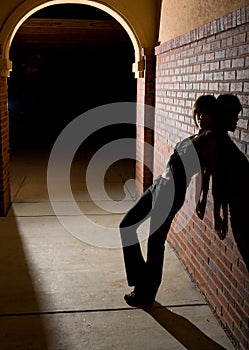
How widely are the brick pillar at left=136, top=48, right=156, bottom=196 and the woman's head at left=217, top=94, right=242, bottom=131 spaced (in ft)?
10.7

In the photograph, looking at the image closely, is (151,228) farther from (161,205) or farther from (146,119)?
(146,119)

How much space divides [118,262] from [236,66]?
2362 mm

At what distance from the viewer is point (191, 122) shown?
3994 mm

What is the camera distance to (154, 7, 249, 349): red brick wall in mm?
2859

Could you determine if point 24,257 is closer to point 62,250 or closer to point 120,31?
point 62,250

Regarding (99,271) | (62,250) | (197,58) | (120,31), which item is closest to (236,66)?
(197,58)

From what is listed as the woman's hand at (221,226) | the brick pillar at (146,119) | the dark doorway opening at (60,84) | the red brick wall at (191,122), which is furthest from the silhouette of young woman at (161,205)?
the dark doorway opening at (60,84)

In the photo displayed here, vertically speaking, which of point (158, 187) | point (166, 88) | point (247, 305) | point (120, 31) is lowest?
point (247, 305)

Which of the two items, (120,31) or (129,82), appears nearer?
(120,31)

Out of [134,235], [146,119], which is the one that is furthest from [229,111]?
[146,119]

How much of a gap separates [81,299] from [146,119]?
311 centimetres

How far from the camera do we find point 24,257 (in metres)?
4.50

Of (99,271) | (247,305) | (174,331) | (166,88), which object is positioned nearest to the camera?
(247,305)

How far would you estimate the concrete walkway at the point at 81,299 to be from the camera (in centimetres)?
306
